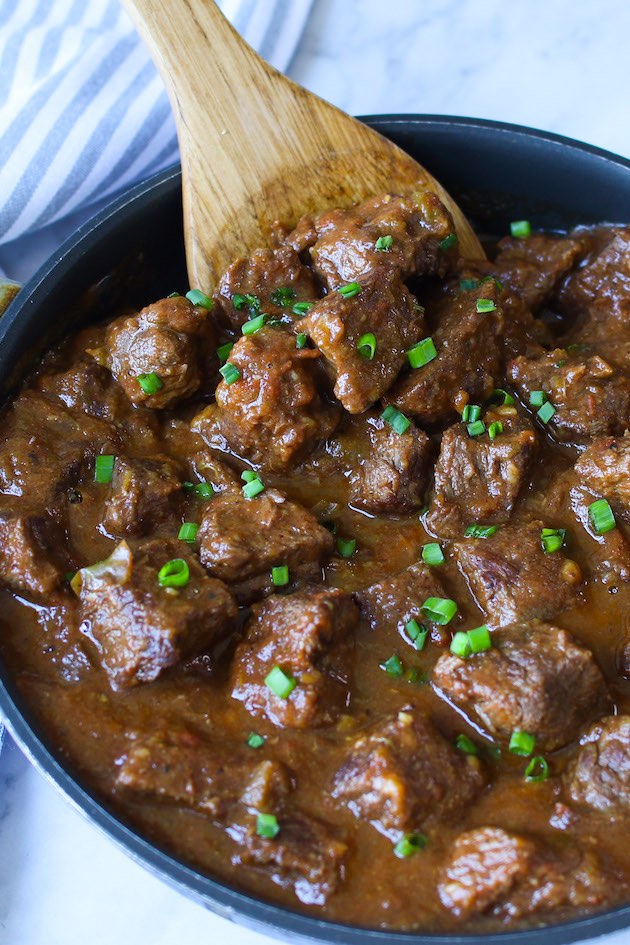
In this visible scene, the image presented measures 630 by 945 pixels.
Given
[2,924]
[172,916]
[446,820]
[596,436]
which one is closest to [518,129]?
[596,436]

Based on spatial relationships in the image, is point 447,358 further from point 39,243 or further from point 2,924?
point 2,924

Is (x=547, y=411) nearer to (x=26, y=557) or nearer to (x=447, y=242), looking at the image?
(x=447, y=242)

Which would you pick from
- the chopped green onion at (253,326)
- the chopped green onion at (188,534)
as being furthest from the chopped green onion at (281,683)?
the chopped green onion at (253,326)

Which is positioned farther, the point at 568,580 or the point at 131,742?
the point at 568,580

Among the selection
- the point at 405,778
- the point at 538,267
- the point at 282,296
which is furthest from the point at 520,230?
the point at 405,778

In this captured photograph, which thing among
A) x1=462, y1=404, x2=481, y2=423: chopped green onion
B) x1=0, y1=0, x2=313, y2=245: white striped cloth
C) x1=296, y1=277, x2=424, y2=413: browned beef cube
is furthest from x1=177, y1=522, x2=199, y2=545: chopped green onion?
x1=0, y1=0, x2=313, y2=245: white striped cloth

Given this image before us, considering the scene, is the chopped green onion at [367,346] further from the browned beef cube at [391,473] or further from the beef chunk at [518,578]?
the beef chunk at [518,578]
